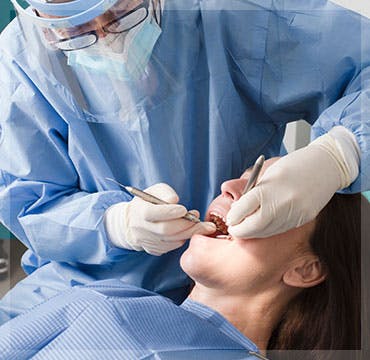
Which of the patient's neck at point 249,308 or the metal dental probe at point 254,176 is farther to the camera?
the patient's neck at point 249,308

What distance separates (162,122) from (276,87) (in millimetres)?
305

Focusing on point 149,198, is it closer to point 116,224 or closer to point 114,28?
point 116,224

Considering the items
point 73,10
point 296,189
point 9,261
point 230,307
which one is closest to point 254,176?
point 296,189

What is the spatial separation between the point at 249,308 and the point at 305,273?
16 centimetres

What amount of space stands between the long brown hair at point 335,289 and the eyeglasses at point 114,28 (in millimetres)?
628

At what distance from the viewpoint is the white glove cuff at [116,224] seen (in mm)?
1673

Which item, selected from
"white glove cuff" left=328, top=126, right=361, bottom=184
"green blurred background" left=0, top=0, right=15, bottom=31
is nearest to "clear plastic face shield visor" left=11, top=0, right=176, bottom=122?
"white glove cuff" left=328, top=126, right=361, bottom=184

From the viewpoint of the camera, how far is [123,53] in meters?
1.46

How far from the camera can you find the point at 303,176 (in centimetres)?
150

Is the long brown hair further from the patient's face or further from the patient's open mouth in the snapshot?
the patient's open mouth

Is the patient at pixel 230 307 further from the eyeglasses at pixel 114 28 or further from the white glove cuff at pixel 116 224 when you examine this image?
the eyeglasses at pixel 114 28

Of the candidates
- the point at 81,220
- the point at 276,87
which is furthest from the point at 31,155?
the point at 276,87

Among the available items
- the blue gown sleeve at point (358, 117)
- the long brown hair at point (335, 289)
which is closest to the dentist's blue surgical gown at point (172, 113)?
the blue gown sleeve at point (358, 117)

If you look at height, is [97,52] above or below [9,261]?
above
